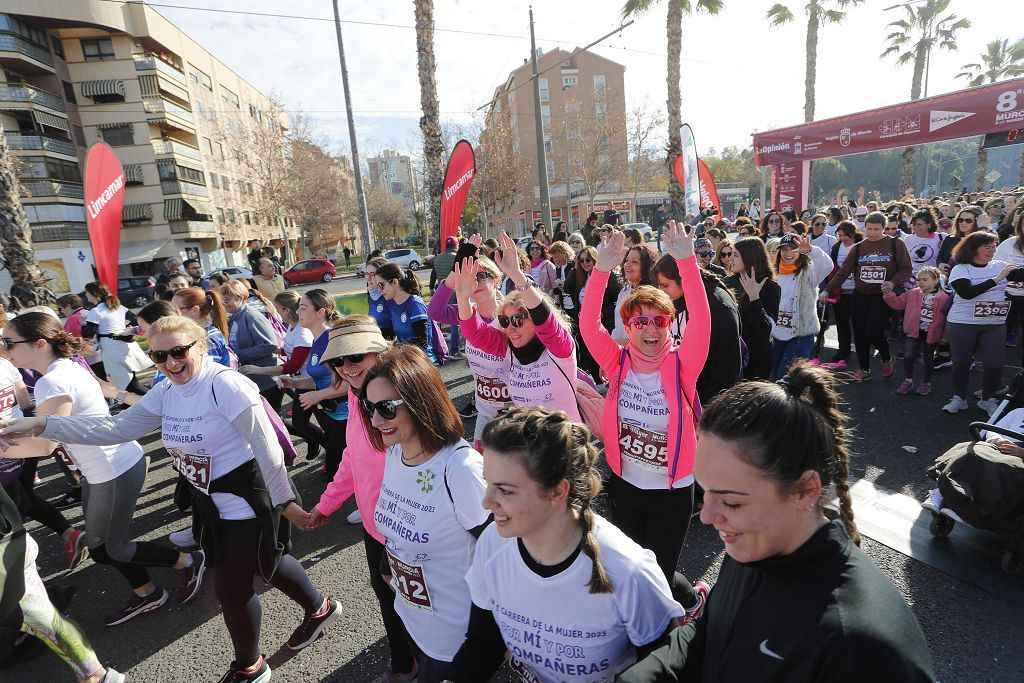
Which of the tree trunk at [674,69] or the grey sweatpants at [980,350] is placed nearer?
the grey sweatpants at [980,350]

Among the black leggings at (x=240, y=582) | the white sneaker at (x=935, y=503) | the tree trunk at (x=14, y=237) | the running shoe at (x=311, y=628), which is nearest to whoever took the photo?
the black leggings at (x=240, y=582)

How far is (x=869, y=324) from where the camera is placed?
20.6 ft

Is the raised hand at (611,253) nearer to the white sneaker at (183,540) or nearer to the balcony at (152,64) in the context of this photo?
the white sneaker at (183,540)

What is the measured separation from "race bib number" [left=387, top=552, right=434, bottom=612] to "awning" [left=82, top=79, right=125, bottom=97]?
151 ft

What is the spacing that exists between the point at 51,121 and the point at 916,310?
148 ft

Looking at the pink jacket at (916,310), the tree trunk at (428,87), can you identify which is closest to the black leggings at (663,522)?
the pink jacket at (916,310)

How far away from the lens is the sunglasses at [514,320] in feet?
10.2

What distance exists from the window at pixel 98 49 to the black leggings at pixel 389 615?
4700 cm

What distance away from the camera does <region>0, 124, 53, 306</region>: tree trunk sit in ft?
34.7

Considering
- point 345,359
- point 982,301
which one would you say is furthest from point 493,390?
point 982,301

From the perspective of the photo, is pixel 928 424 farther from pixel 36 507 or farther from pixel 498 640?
pixel 36 507

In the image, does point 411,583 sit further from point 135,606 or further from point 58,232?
point 58,232

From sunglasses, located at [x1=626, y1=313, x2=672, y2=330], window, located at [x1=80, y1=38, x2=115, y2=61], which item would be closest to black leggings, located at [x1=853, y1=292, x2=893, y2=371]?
sunglasses, located at [x1=626, y1=313, x2=672, y2=330]

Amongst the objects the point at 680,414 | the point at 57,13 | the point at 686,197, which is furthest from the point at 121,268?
the point at 680,414
